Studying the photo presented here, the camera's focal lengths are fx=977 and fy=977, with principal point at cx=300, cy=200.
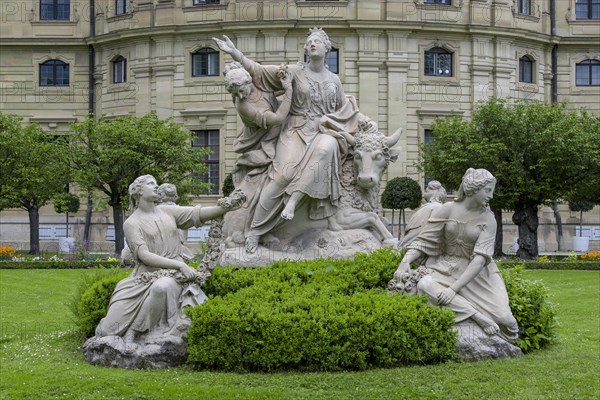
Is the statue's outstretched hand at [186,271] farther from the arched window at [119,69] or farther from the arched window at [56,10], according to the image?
the arched window at [56,10]

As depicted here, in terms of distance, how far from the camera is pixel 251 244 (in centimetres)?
1162

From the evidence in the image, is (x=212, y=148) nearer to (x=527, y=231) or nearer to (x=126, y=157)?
(x=126, y=157)

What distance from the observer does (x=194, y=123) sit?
138 feet

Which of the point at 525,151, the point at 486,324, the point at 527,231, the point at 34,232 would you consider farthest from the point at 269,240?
the point at 34,232

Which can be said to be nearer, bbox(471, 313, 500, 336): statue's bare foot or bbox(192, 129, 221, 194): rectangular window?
bbox(471, 313, 500, 336): statue's bare foot

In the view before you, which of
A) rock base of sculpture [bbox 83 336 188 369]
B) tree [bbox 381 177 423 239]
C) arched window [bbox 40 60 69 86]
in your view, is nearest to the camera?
rock base of sculpture [bbox 83 336 188 369]

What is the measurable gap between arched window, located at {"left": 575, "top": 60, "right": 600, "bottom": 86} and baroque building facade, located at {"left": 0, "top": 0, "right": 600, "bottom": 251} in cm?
126

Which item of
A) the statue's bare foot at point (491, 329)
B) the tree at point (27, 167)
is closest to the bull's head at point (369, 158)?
the statue's bare foot at point (491, 329)

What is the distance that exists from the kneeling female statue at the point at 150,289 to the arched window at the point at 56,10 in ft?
124

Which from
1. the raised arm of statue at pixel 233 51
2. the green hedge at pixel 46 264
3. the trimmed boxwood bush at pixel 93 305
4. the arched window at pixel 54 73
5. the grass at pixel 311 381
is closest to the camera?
the grass at pixel 311 381

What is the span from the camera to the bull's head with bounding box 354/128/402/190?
38.7 ft

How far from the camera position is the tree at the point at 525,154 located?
101 ft

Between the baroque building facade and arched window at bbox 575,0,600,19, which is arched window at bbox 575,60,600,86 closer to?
the baroque building facade

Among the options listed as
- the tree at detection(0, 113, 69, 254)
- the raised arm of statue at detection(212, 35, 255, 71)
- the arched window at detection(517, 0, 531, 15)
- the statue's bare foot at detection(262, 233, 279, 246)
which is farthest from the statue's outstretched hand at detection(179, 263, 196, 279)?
the arched window at detection(517, 0, 531, 15)
